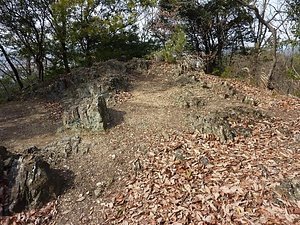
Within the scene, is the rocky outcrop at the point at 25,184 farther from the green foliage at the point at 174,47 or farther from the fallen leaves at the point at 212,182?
the green foliage at the point at 174,47

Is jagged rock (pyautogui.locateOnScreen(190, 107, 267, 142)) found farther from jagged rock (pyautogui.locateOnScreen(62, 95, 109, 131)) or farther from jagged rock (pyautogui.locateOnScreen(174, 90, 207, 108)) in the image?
jagged rock (pyautogui.locateOnScreen(62, 95, 109, 131))

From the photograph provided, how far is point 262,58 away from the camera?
974cm

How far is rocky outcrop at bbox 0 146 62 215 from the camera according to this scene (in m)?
2.97

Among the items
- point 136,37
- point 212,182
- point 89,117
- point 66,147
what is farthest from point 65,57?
point 212,182

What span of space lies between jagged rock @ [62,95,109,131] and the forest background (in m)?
5.24

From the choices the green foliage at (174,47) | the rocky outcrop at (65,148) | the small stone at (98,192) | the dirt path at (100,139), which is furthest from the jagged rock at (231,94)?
the small stone at (98,192)

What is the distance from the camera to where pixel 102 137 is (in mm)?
4430

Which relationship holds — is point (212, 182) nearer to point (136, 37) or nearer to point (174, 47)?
point (174, 47)

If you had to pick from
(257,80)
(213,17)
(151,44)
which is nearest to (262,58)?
(257,80)

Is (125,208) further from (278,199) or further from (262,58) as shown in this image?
(262,58)

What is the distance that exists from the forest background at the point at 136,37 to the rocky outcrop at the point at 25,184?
6.71m

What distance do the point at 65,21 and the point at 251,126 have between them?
891cm

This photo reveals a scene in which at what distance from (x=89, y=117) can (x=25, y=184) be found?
1.98 meters

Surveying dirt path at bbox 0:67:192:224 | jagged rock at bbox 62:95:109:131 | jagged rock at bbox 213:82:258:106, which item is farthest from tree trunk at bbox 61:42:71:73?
jagged rock at bbox 213:82:258:106
